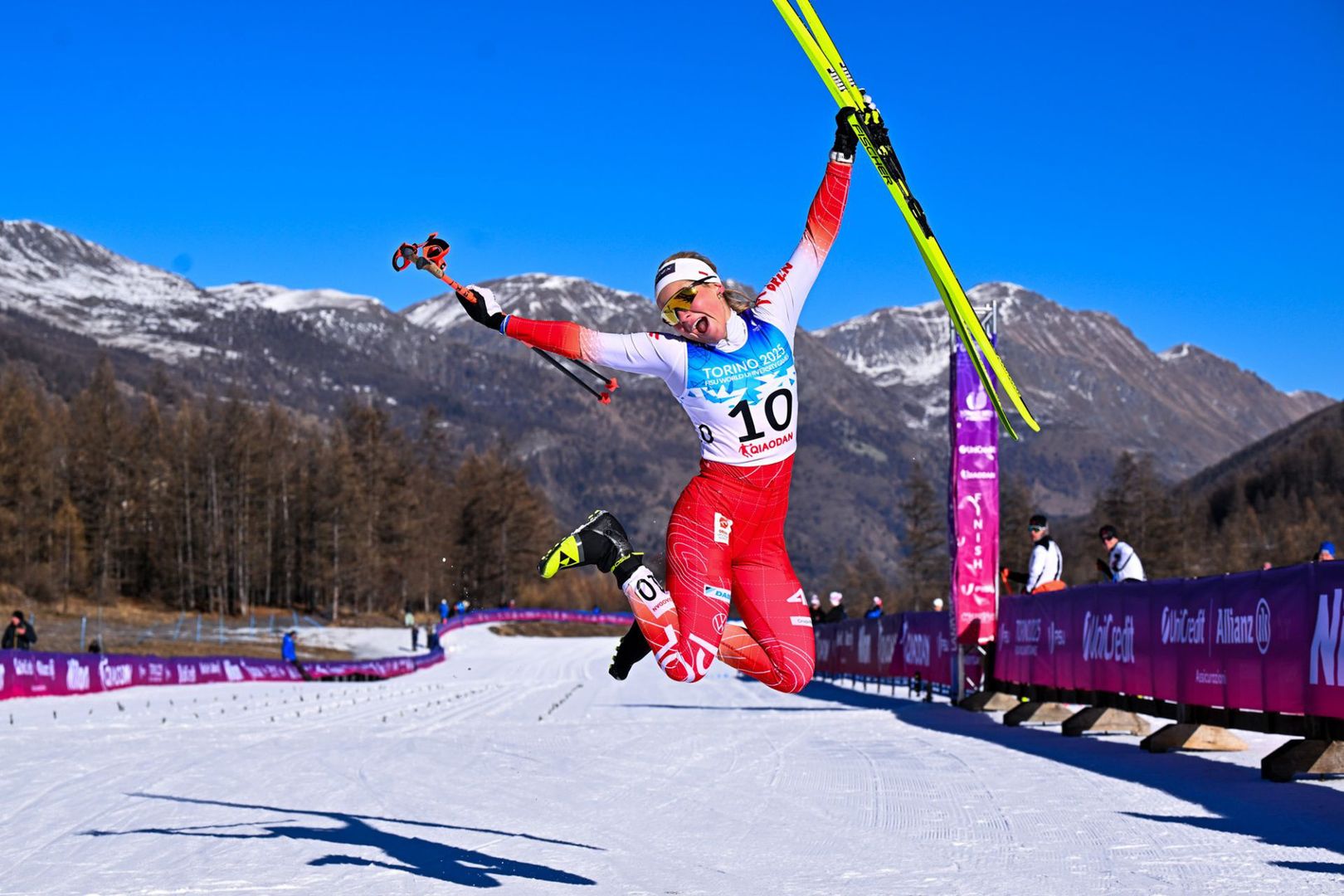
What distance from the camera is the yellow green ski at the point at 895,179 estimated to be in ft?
25.0

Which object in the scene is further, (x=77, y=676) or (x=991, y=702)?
(x=77, y=676)

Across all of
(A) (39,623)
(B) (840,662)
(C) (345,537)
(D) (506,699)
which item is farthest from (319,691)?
(C) (345,537)

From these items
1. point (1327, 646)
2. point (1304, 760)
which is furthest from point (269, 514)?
point (1327, 646)

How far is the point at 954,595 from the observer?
22312 mm

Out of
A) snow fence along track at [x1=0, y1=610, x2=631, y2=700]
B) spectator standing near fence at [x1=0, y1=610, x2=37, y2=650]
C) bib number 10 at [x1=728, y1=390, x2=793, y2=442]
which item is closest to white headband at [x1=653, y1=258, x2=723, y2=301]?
bib number 10 at [x1=728, y1=390, x2=793, y2=442]

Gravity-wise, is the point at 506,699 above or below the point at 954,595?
below

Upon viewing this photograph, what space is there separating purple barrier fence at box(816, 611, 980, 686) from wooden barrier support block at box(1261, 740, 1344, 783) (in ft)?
35.8

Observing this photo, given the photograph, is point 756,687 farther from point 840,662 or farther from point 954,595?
point 954,595

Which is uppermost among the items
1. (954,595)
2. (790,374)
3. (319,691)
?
(790,374)

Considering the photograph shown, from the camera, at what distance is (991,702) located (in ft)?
69.9

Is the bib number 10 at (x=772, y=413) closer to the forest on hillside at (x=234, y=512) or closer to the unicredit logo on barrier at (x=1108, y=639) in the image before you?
the unicredit logo on barrier at (x=1108, y=639)

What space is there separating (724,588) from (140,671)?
92.5 ft

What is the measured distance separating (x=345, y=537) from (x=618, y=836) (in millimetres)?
92836

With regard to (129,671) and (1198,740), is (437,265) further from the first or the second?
(129,671)
